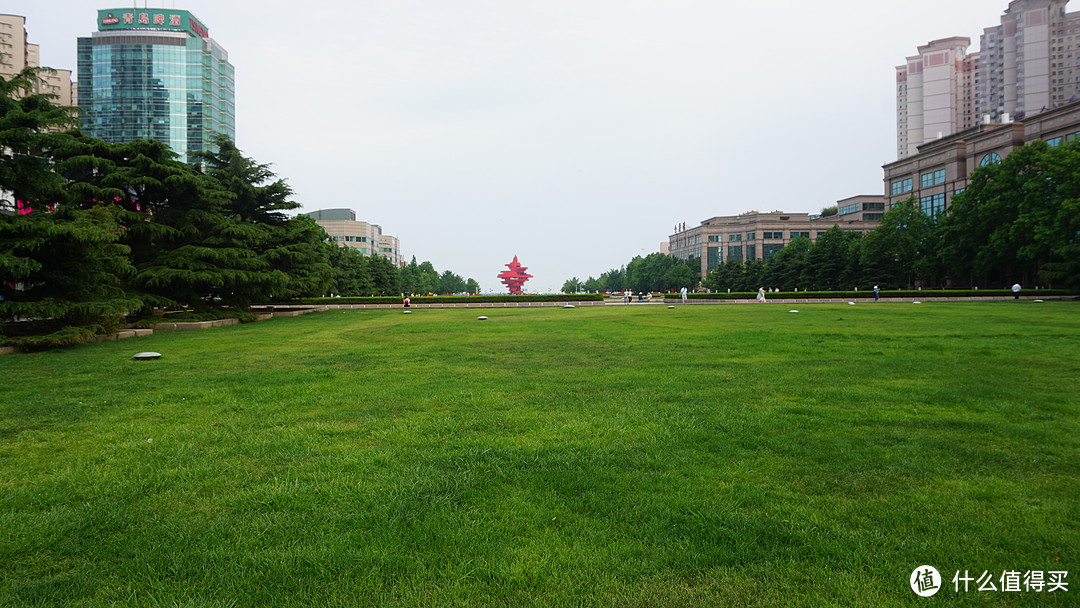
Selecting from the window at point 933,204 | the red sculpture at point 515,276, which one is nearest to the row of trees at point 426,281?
the red sculpture at point 515,276

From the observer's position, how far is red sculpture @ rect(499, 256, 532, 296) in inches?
2990

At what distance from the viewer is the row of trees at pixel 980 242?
35.3 meters

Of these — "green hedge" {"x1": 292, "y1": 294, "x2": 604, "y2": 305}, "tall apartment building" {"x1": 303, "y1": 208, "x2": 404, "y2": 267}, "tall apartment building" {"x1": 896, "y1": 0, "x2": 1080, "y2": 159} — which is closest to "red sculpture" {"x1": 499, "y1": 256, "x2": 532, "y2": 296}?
"green hedge" {"x1": 292, "y1": 294, "x2": 604, "y2": 305}

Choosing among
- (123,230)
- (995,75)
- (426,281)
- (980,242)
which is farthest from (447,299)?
(995,75)

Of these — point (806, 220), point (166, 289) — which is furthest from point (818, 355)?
point (806, 220)

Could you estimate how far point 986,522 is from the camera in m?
3.07

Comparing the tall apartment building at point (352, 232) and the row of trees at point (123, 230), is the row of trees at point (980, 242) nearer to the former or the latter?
the row of trees at point (123, 230)

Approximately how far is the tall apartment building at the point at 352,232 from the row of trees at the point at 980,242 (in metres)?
79.0

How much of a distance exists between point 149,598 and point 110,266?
16617 mm

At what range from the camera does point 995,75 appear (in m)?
119

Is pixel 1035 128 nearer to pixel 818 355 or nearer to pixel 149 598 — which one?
pixel 818 355

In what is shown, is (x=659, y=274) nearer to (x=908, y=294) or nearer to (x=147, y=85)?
(x=908, y=294)
